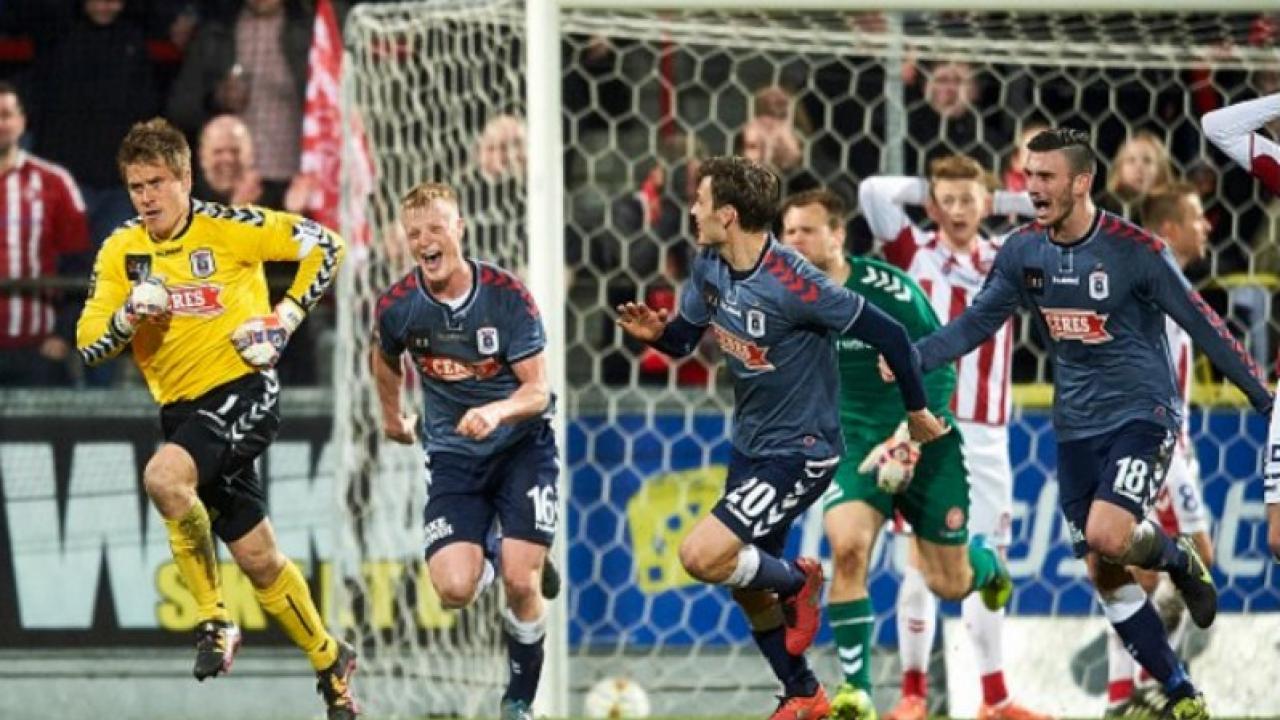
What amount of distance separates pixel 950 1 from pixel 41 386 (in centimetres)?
404

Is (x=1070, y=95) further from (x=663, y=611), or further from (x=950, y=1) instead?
(x=663, y=611)

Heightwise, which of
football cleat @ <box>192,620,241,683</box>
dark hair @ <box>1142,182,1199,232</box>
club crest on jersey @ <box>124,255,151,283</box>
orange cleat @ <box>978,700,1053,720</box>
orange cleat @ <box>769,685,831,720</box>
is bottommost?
orange cleat @ <box>978,700,1053,720</box>

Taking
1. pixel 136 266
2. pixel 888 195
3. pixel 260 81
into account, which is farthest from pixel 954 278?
pixel 260 81

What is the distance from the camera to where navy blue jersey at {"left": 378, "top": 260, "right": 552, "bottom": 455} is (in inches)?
337

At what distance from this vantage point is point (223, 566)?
36.2 ft

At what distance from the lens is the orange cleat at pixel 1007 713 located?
9.70 m

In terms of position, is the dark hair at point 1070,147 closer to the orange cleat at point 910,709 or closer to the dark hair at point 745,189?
the dark hair at point 745,189

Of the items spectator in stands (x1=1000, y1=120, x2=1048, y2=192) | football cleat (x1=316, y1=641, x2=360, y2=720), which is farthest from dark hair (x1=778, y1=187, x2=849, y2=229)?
football cleat (x1=316, y1=641, x2=360, y2=720)

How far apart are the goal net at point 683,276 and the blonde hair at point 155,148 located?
216cm

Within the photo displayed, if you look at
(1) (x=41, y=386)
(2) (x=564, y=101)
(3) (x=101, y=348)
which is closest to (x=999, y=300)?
(3) (x=101, y=348)

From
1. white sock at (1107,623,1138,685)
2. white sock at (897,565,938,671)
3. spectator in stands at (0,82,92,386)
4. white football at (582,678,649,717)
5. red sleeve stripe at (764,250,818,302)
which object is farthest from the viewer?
spectator in stands at (0,82,92,386)

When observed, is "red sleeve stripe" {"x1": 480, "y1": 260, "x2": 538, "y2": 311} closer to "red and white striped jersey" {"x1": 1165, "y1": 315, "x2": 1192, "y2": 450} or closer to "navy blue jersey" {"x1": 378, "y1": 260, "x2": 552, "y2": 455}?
"navy blue jersey" {"x1": 378, "y1": 260, "x2": 552, "y2": 455}

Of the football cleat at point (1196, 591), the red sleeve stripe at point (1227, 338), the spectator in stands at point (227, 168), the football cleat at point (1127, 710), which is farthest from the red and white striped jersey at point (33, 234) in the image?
the red sleeve stripe at point (1227, 338)

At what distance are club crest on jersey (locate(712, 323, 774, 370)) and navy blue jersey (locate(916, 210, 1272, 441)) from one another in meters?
0.51
